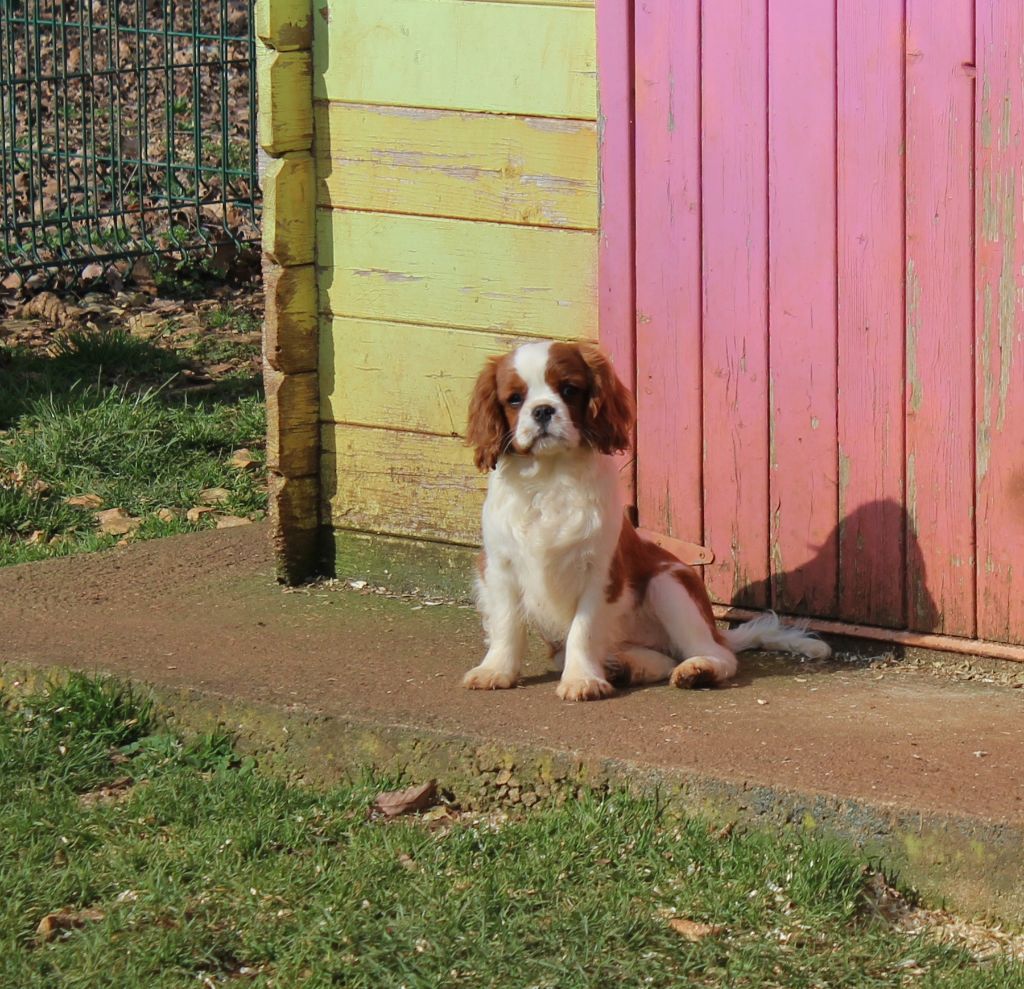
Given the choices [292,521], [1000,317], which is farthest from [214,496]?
→ [1000,317]

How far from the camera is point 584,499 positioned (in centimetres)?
464

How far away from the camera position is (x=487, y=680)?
4.64 metres

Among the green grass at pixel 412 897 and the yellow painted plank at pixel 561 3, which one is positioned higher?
the yellow painted plank at pixel 561 3

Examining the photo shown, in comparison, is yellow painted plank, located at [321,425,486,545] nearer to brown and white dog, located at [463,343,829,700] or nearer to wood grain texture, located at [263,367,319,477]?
wood grain texture, located at [263,367,319,477]

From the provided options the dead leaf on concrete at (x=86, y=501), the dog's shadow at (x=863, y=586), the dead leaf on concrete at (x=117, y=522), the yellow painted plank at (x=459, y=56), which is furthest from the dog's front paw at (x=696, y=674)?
the dead leaf on concrete at (x=86, y=501)

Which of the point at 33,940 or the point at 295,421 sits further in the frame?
the point at 295,421

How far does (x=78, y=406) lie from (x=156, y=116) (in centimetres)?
661

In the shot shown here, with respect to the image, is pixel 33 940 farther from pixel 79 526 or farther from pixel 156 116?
pixel 156 116

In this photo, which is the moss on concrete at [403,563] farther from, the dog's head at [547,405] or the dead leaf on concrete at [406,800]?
the dead leaf on concrete at [406,800]

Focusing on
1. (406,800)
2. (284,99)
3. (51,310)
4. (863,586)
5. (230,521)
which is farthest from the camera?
(51,310)

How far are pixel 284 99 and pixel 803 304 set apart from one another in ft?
5.80

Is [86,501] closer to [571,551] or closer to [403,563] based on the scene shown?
[403,563]

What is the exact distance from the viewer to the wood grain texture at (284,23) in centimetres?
548

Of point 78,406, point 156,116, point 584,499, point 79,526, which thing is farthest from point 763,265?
point 156,116
